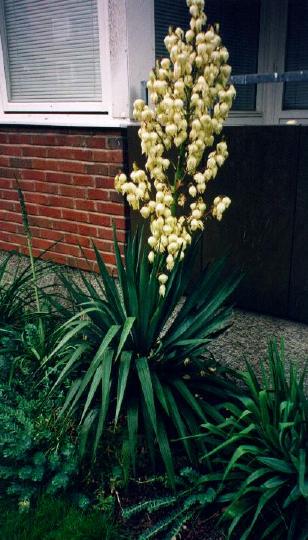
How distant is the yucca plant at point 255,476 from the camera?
206cm

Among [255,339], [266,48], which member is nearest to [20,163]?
[266,48]

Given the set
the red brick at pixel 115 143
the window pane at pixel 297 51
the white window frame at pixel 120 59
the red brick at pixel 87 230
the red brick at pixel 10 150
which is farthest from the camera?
the red brick at pixel 10 150

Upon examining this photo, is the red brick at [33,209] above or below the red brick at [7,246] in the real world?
above

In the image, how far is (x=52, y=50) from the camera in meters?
4.72

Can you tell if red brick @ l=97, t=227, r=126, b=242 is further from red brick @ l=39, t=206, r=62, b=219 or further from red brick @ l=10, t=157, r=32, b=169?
red brick @ l=10, t=157, r=32, b=169

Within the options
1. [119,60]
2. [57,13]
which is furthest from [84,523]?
[57,13]

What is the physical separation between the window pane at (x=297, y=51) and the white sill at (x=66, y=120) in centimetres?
179

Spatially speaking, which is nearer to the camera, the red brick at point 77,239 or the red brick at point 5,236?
the red brick at point 77,239

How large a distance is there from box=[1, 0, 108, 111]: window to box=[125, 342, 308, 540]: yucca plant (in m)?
2.94

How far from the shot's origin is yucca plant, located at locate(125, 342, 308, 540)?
2057 millimetres

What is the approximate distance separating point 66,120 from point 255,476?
3.49 metres

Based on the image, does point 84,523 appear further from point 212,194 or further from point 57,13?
point 57,13

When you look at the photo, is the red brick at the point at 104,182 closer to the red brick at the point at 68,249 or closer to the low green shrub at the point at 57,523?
the red brick at the point at 68,249

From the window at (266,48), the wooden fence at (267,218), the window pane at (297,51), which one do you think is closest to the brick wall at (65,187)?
the wooden fence at (267,218)
